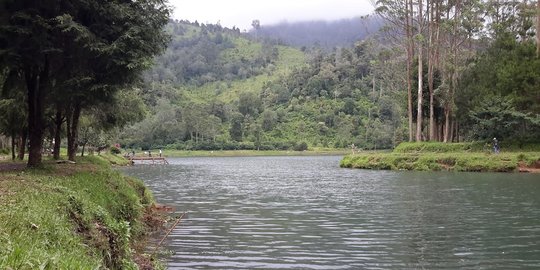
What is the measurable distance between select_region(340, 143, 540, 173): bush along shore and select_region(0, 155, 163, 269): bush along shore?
139ft

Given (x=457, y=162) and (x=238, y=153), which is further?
(x=238, y=153)

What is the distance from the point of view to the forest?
70.4 feet

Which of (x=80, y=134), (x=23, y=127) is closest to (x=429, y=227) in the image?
(x=23, y=127)

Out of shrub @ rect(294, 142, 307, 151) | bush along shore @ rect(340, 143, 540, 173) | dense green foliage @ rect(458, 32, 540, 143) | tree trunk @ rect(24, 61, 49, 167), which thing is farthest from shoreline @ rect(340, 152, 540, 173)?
shrub @ rect(294, 142, 307, 151)

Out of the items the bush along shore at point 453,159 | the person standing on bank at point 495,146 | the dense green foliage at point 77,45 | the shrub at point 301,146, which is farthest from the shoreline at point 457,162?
the shrub at point 301,146

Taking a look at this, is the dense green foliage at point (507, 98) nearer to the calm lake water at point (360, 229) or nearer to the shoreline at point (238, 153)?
the calm lake water at point (360, 229)

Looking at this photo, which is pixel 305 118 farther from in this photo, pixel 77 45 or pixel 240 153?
pixel 77 45

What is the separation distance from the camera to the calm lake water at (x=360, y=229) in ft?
49.9

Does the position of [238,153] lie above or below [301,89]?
below

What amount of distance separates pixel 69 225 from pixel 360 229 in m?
12.0

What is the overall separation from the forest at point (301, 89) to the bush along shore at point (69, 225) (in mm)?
4793

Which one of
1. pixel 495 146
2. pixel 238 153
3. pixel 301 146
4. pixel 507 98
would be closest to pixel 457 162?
pixel 495 146

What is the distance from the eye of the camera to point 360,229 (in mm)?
20609

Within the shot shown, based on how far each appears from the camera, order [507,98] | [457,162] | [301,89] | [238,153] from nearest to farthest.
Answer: [457,162], [507,98], [238,153], [301,89]
